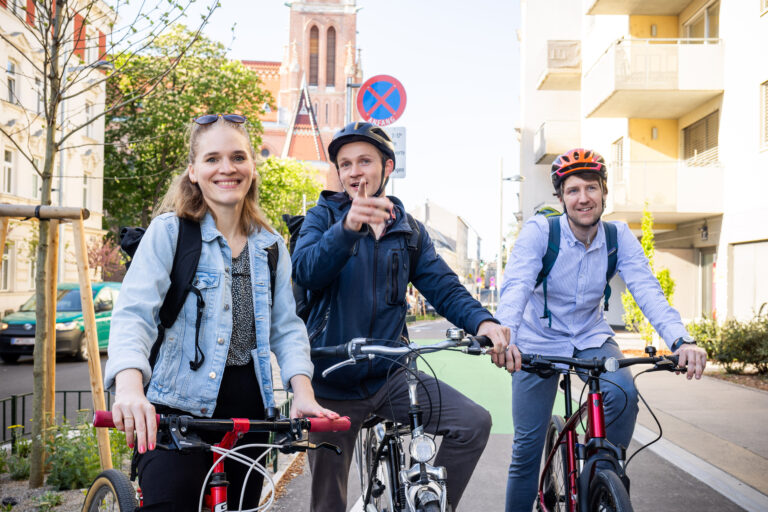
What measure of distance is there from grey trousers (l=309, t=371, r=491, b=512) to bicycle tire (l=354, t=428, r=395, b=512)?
0.14 meters

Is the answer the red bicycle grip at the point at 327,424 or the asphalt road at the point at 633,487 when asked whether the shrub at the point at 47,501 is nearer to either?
the asphalt road at the point at 633,487

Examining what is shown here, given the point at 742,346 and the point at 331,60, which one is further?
the point at 331,60

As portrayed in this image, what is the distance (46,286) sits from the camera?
5.95m

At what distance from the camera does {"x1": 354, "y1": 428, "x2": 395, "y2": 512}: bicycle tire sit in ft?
10.6

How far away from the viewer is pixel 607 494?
3.03 m

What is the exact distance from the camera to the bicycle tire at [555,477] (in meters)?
3.91

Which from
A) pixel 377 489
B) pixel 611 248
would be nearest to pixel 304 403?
pixel 377 489

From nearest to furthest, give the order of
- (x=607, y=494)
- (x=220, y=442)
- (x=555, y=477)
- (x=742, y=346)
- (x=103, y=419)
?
(x=103, y=419), (x=220, y=442), (x=607, y=494), (x=555, y=477), (x=742, y=346)

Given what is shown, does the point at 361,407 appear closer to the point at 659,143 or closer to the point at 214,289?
the point at 214,289

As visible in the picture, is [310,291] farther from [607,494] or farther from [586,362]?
[607,494]

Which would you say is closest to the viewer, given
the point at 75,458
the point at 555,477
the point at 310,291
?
the point at 310,291

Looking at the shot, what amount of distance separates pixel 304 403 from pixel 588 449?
1359 millimetres

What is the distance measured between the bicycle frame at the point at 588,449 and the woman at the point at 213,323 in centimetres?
126

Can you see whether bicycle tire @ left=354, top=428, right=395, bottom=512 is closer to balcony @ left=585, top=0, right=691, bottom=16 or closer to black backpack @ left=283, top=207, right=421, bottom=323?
black backpack @ left=283, top=207, right=421, bottom=323
